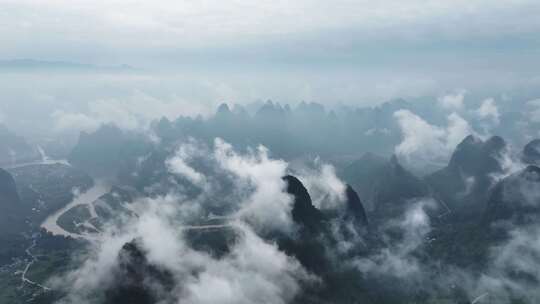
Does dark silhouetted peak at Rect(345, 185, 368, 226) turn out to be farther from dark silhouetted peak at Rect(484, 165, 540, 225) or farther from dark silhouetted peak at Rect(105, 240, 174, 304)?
dark silhouetted peak at Rect(105, 240, 174, 304)

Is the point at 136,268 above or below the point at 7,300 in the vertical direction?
above

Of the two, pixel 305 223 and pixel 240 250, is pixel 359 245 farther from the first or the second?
pixel 240 250

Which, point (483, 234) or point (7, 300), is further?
point (483, 234)

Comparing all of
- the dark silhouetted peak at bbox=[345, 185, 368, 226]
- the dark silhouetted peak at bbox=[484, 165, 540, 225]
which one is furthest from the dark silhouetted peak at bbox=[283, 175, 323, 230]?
the dark silhouetted peak at bbox=[484, 165, 540, 225]

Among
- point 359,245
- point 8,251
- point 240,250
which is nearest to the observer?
point 240,250

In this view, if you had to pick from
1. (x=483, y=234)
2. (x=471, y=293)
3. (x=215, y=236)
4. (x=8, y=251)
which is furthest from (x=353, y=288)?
(x=8, y=251)

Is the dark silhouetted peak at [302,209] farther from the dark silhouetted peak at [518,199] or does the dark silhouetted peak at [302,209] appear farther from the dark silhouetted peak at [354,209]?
the dark silhouetted peak at [518,199]

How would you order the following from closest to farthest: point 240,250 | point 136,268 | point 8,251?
point 136,268 → point 240,250 → point 8,251
